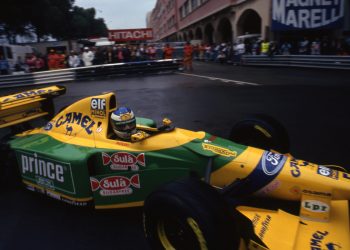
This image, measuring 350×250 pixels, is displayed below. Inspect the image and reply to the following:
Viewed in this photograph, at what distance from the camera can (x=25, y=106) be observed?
16.8 feet

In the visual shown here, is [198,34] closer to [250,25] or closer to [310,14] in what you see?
[250,25]

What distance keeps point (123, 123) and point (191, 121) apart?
4.07m

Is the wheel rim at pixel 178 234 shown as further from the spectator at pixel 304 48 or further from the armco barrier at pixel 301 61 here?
the spectator at pixel 304 48

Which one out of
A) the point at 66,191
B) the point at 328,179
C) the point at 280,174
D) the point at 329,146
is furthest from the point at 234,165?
the point at 329,146

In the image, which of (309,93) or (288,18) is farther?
(288,18)

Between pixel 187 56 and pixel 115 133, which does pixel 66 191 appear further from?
pixel 187 56

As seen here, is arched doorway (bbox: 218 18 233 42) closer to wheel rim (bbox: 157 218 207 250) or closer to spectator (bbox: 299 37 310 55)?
spectator (bbox: 299 37 310 55)

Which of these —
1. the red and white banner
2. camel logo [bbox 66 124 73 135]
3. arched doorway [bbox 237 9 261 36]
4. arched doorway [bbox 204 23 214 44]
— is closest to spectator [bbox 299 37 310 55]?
arched doorway [bbox 237 9 261 36]

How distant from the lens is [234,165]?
3.37 m

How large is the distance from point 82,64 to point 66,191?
18.1m

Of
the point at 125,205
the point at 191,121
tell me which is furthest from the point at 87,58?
the point at 125,205

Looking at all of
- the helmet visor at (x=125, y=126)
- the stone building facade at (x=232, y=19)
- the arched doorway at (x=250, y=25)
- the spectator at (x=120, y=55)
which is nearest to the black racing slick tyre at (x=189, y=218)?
the helmet visor at (x=125, y=126)

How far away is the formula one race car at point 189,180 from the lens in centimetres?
261

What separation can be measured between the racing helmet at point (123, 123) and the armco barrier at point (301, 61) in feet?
44.5
